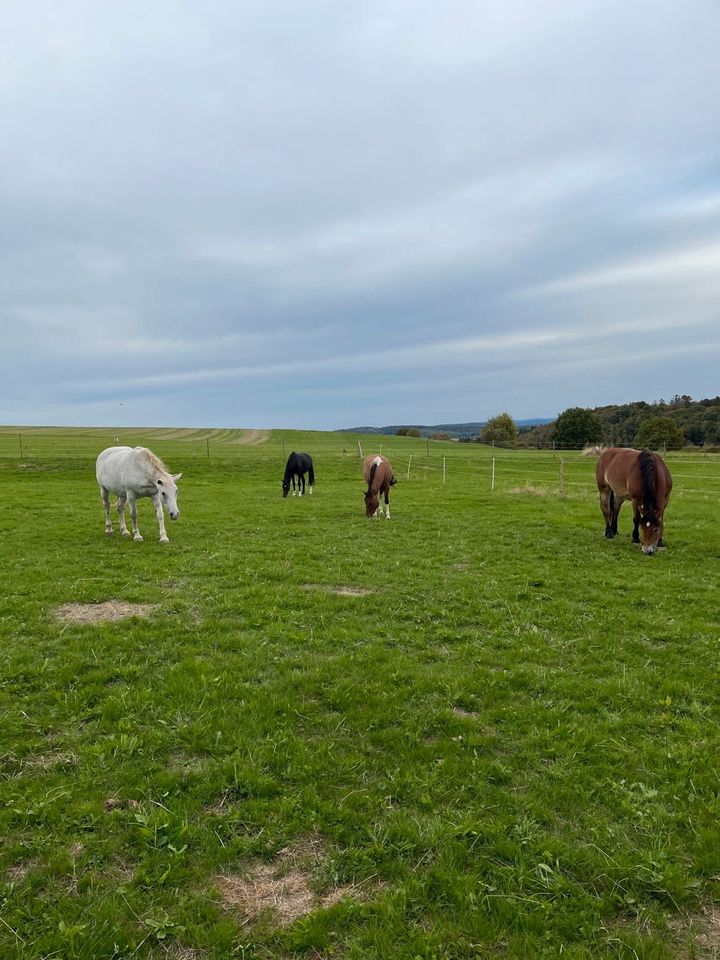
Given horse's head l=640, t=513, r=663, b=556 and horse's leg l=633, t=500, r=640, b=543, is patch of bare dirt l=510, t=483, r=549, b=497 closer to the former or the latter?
horse's leg l=633, t=500, r=640, b=543

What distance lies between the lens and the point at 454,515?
51.3 ft

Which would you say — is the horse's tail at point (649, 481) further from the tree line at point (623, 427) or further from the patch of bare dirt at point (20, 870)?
the tree line at point (623, 427)

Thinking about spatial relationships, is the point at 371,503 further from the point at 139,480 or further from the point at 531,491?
the point at 531,491

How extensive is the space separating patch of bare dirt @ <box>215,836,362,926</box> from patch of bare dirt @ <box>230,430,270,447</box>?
5783 centimetres

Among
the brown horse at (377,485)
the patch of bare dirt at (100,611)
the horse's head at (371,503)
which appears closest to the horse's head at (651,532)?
the brown horse at (377,485)

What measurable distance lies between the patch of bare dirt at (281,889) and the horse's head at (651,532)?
9.56 m

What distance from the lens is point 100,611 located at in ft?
23.0

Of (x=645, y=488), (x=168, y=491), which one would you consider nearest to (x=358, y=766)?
(x=645, y=488)

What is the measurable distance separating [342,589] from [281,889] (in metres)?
5.42

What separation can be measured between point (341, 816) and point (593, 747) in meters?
2.05

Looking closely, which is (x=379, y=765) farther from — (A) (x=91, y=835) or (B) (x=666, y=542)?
(B) (x=666, y=542)

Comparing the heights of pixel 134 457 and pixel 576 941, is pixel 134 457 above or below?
above

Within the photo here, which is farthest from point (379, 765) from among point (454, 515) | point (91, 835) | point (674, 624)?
point (454, 515)

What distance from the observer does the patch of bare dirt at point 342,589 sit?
7.88 metres
